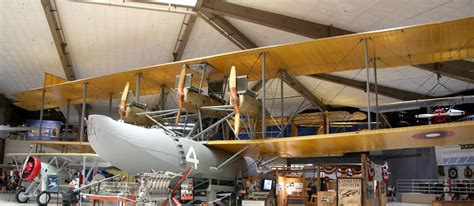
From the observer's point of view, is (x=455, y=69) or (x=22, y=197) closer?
(x=455, y=69)

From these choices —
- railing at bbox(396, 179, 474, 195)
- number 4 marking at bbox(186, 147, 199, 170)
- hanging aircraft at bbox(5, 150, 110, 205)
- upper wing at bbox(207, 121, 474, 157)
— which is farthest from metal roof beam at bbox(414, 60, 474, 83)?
hanging aircraft at bbox(5, 150, 110, 205)

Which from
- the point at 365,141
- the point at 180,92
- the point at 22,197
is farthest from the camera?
the point at 22,197

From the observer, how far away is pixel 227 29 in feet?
45.6

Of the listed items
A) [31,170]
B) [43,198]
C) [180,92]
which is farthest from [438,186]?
[31,170]

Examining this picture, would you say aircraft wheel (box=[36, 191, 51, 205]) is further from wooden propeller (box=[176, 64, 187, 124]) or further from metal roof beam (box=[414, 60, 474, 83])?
metal roof beam (box=[414, 60, 474, 83])

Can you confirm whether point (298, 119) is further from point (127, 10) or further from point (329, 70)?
point (127, 10)

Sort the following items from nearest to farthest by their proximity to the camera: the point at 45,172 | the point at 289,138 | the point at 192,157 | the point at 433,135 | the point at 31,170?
the point at 433,135
the point at 192,157
the point at 289,138
the point at 31,170
the point at 45,172

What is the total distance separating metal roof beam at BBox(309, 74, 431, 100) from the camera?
56.8ft

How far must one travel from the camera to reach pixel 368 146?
33.3 feet

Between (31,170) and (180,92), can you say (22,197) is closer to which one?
(31,170)

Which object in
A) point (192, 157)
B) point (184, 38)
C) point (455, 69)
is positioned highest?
point (184, 38)

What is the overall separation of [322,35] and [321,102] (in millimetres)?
8348

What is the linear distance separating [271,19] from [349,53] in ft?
10.3

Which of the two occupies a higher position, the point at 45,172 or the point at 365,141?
the point at 365,141
